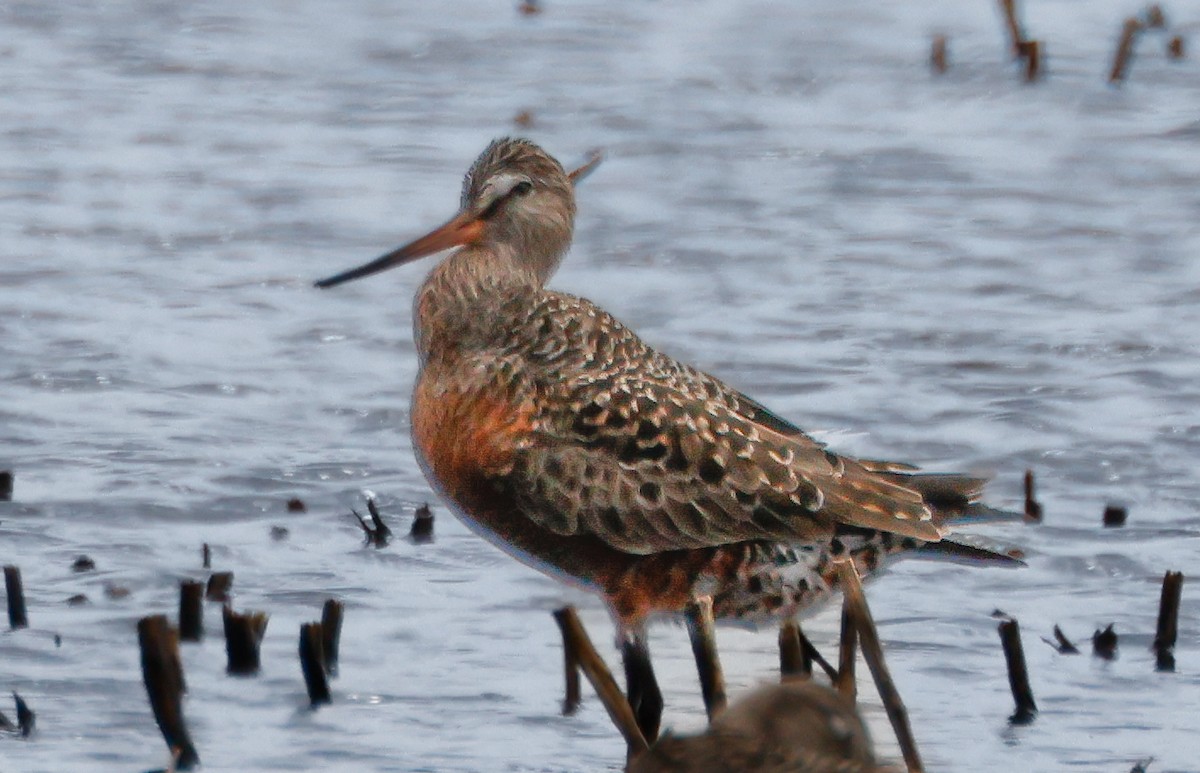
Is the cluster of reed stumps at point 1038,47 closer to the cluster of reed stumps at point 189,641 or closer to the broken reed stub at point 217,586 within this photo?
the cluster of reed stumps at point 189,641

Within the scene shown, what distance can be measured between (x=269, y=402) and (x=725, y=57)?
6.33 metres

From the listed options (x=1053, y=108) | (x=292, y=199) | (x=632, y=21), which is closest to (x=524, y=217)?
(x=292, y=199)

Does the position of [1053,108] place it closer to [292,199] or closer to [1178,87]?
[1178,87]

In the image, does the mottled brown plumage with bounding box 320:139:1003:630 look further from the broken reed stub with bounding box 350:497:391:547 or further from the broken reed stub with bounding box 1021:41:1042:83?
the broken reed stub with bounding box 1021:41:1042:83

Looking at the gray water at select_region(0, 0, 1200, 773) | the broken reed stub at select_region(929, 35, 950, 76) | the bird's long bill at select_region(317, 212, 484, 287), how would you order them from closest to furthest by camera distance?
the gray water at select_region(0, 0, 1200, 773), the bird's long bill at select_region(317, 212, 484, 287), the broken reed stub at select_region(929, 35, 950, 76)

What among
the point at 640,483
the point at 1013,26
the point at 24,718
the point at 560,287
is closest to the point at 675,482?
the point at 640,483

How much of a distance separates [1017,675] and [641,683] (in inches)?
32.3

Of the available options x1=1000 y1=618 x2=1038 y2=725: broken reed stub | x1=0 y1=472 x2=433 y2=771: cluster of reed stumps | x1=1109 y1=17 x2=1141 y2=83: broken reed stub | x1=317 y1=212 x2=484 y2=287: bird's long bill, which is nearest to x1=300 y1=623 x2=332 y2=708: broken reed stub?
x1=0 y1=472 x2=433 y2=771: cluster of reed stumps

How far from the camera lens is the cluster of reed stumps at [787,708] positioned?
14.5 feet

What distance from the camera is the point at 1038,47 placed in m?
13.7

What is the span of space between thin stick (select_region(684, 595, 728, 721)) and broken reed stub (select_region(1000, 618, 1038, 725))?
0.63 metres

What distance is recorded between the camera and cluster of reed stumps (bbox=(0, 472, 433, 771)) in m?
5.28

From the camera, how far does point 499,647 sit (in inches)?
245

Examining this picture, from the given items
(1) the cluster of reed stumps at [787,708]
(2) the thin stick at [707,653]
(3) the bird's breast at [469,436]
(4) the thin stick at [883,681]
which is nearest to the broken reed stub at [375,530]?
(3) the bird's breast at [469,436]
